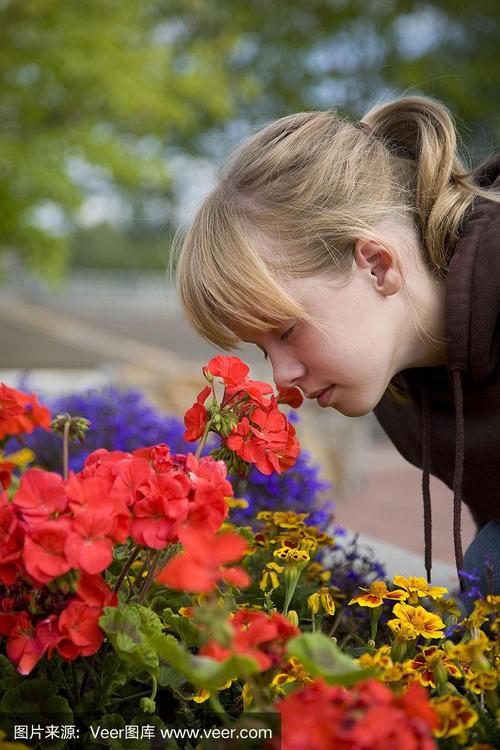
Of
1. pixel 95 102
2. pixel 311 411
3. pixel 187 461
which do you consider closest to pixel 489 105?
pixel 95 102

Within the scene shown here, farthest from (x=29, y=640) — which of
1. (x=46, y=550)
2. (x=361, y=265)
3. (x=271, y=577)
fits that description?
(x=361, y=265)

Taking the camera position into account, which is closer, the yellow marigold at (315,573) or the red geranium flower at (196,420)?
the red geranium flower at (196,420)

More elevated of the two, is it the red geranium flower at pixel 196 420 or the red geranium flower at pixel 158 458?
the red geranium flower at pixel 158 458

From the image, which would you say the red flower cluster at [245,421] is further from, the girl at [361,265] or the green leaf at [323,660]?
the green leaf at [323,660]

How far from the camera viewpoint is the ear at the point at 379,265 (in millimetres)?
1542

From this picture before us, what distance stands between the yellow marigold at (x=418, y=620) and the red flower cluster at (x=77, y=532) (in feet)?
0.93

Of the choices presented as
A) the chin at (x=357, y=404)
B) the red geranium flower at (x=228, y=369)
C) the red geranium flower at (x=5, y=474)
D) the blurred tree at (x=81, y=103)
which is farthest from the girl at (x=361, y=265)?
the blurred tree at (x=81, y=103)

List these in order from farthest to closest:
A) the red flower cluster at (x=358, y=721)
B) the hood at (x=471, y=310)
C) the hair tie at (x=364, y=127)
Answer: the hair tie at (x=364, y=127) < the hood at (x=471, y=310) < the red flower cluster at (x=358, y=721)

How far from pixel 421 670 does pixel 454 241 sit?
95 centimetres

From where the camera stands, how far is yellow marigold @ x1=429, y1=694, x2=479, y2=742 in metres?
0.83

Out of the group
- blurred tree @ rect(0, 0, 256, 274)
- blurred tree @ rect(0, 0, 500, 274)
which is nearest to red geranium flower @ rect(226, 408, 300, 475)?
blurred tree @ rect(0, 0, 500, 274)

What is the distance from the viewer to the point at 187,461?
1.02 m

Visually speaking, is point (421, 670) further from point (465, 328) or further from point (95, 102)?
point (95, 102)

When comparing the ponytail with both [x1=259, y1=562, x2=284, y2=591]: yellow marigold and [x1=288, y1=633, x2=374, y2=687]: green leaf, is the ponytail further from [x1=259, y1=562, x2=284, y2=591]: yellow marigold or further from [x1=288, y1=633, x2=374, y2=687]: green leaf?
[x1=288, y1=633, x2=374, y2=687]: green leaf
